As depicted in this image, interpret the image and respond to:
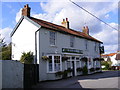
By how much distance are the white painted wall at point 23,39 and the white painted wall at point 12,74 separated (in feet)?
23.2

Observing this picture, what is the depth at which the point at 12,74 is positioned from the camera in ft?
31.9

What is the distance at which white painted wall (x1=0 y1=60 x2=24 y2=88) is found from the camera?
903cm

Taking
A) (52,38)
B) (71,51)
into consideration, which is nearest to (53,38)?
(52,38)

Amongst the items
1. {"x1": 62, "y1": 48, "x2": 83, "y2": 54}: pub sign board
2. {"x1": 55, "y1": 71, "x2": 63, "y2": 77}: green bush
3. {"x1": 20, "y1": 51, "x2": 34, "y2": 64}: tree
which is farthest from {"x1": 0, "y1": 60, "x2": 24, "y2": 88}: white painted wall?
{"x1": 62, "y1": 48, "x2": 83, "y2": 54}: pub sign board

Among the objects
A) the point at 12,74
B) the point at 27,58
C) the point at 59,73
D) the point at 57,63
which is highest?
the point at 27,58

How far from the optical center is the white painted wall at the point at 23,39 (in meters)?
18.0

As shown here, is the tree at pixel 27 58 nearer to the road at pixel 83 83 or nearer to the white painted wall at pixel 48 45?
the white painted wall at pixel 48 45

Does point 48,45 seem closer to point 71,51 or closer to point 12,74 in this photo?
point 71,51

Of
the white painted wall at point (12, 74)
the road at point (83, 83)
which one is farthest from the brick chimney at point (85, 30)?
the white painted wall at point (12, 74)

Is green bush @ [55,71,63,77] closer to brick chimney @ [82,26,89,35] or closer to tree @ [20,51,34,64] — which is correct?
tree @ [20,51,34,64]

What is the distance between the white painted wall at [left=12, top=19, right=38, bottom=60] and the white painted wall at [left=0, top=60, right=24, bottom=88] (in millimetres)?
7060

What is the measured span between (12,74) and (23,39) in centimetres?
958

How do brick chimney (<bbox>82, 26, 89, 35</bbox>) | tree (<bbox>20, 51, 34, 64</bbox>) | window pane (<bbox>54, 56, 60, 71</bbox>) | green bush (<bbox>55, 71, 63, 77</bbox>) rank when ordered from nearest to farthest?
tree (<bbox>20, 51, 34, 64</bbox>)
green bush (<bbox>55, 71, 63, 77</bbox>)
window pane (<bbox>54, 56, 60, 71</bbox>)
brick chimney (<bbox>82, 26, 89, 35</bbox>)

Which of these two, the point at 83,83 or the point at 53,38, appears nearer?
the point at 83,83
